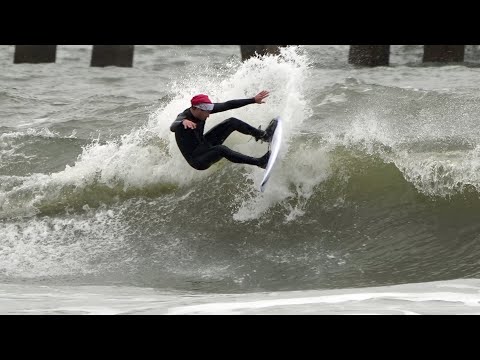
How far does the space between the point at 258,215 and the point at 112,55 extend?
448 inches

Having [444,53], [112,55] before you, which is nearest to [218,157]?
[444,53]

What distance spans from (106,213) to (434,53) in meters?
10.6

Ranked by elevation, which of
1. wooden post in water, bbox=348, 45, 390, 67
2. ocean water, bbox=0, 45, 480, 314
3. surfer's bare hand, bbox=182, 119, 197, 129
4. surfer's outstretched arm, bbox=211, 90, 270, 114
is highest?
wooden post in water, bbox=348, 45, 390, 67

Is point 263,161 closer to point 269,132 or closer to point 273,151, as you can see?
point 273,151

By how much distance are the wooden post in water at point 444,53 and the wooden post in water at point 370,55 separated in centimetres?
93

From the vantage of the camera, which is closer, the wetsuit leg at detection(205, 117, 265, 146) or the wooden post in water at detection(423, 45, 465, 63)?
the wetsuit leg at detection(205, 117, 265, 146)

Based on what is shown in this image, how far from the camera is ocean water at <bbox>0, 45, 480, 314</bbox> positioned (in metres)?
7.26

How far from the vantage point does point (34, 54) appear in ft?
66.2

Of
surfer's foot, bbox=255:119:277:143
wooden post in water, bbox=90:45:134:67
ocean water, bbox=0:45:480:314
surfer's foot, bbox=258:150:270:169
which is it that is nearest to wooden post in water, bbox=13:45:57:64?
wooden post in water, bbox=90:45:134:67

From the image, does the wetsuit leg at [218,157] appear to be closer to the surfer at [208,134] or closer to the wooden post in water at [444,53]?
the surfer at [208,134]

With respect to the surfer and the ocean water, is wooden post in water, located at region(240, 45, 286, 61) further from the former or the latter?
the surfer

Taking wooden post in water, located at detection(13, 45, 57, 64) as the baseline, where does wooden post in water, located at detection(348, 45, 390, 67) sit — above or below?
above

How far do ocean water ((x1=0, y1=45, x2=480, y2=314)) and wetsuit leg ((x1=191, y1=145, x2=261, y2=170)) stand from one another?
3.12 ft
